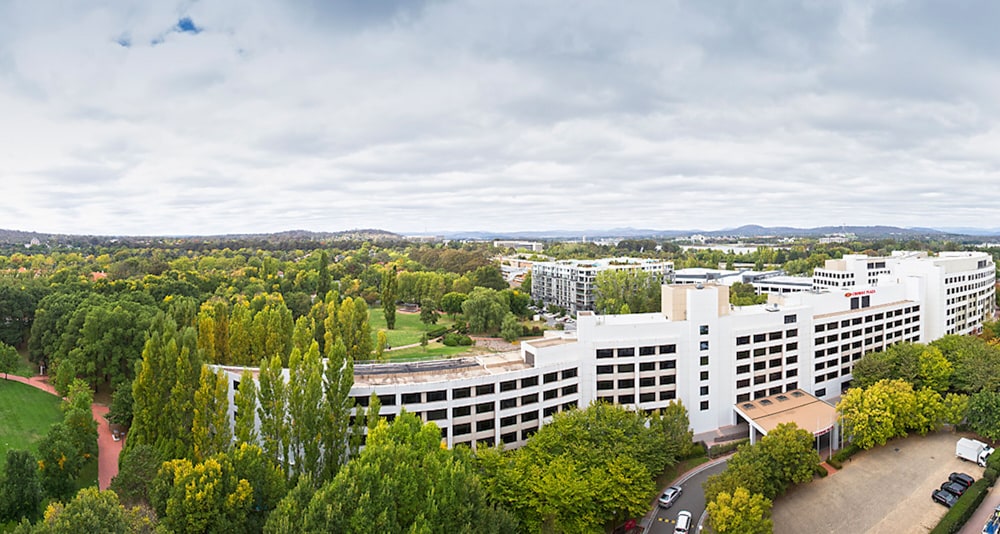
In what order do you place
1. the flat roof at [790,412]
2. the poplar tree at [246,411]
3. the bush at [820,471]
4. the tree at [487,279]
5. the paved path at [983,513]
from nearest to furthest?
the paved path at [983,513]
the poplar tree at [246,411]
the bush at [820,471]
the flat roof at [790,412]
the tree at [487,279]

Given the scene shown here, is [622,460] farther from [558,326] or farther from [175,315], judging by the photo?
[558,326]

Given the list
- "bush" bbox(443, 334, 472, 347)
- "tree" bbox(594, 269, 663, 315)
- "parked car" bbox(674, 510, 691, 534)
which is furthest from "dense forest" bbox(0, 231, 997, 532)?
"tree" bbox(594, 269, 663, 315)

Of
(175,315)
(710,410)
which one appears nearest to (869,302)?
(710,410)

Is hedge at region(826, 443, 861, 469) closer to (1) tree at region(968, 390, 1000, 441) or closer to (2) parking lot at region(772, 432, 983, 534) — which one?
(2) parking lot at region(772, 432, 983, 534)

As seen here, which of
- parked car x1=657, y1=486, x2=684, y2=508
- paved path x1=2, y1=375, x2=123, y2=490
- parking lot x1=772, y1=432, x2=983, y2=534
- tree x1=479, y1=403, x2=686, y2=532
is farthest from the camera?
paved path x1=2, y1=375, x2=123, y2=490

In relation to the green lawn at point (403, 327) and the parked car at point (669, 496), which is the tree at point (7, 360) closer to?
the green lawn at point (403, 327)

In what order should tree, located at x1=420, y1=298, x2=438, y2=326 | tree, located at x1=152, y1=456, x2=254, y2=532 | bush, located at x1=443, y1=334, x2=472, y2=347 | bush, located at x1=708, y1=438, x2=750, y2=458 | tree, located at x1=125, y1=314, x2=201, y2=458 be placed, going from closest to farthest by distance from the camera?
tree, located at x1=152, y1=456, x2=254, y2=532 → tree, located at x1=125, y1=314, x2=201, y2=458 → bush, located at x1=708, y1=438, x2=750, y2=458 → bush, located at x1=443, y1=334, x2=472, y2=347 → tree, located at x1=420, y1=298, x2=438, y2=326

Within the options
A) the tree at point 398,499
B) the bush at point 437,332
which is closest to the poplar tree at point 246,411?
the tree at point 398,499
